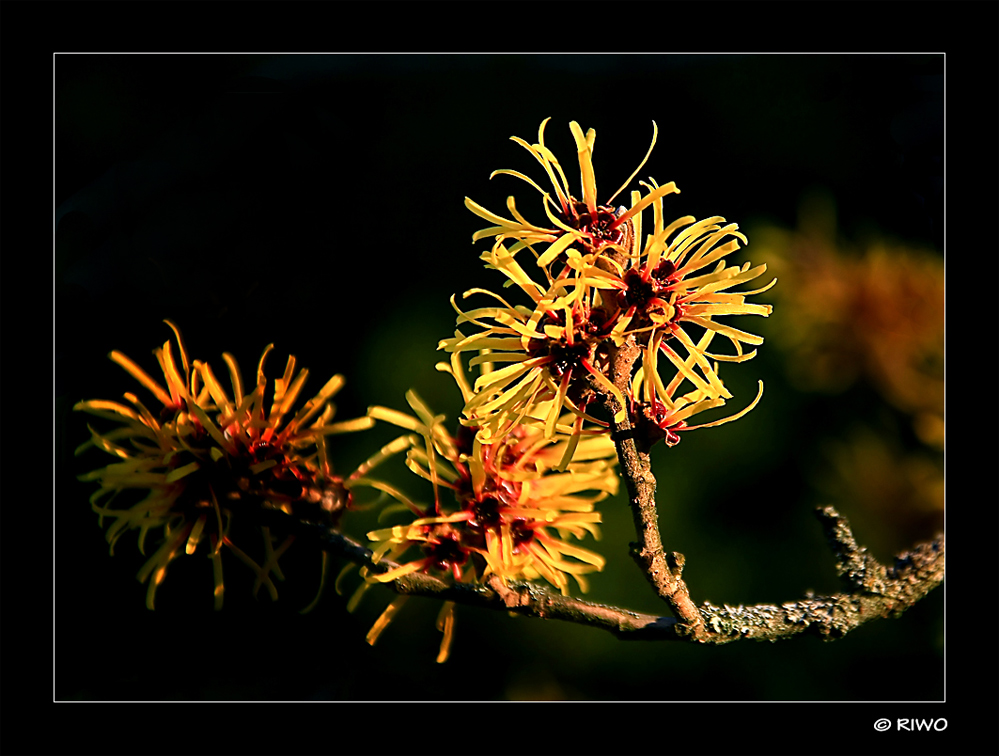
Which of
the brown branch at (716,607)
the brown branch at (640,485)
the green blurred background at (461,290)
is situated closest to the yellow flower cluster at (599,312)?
the brown branch at (640,485)

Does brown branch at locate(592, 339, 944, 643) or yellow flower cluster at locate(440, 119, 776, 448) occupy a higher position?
yellow flower cluster at locate(440, 119, 776, 448)

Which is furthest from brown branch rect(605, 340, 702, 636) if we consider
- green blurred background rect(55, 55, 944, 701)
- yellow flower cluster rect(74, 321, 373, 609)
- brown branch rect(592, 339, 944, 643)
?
green blurred background rect(55, 55, 944, 701)

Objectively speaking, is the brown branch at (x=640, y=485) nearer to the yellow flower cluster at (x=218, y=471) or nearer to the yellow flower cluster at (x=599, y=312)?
the yellow flower cluster at (x=599, y=312)

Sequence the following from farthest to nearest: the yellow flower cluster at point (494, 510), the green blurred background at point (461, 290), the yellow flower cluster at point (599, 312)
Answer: the green blurred background at point (461, 290) → the yellow flower cluster at point (494, 510) → the yellow flower cluster at point (599, 312)

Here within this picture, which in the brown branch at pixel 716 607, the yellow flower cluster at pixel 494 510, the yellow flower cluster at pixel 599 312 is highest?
the yellow flower cluster at pixel 599 312

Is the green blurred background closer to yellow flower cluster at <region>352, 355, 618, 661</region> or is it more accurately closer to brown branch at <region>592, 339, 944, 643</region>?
brown branch at <region>592, 339, 944, 643</region>

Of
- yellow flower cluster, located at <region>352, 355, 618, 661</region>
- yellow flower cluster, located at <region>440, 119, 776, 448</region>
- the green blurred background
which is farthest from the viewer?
the green blurred background

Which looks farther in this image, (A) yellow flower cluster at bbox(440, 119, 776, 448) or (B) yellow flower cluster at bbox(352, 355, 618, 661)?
(B) yellow flower cluster at bbox(352, 355, 618, 661)

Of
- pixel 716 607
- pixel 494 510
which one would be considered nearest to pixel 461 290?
pixel 494 510

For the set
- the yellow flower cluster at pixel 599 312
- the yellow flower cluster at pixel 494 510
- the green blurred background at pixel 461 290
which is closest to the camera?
the yellow flower cluster at pixel 599 312
